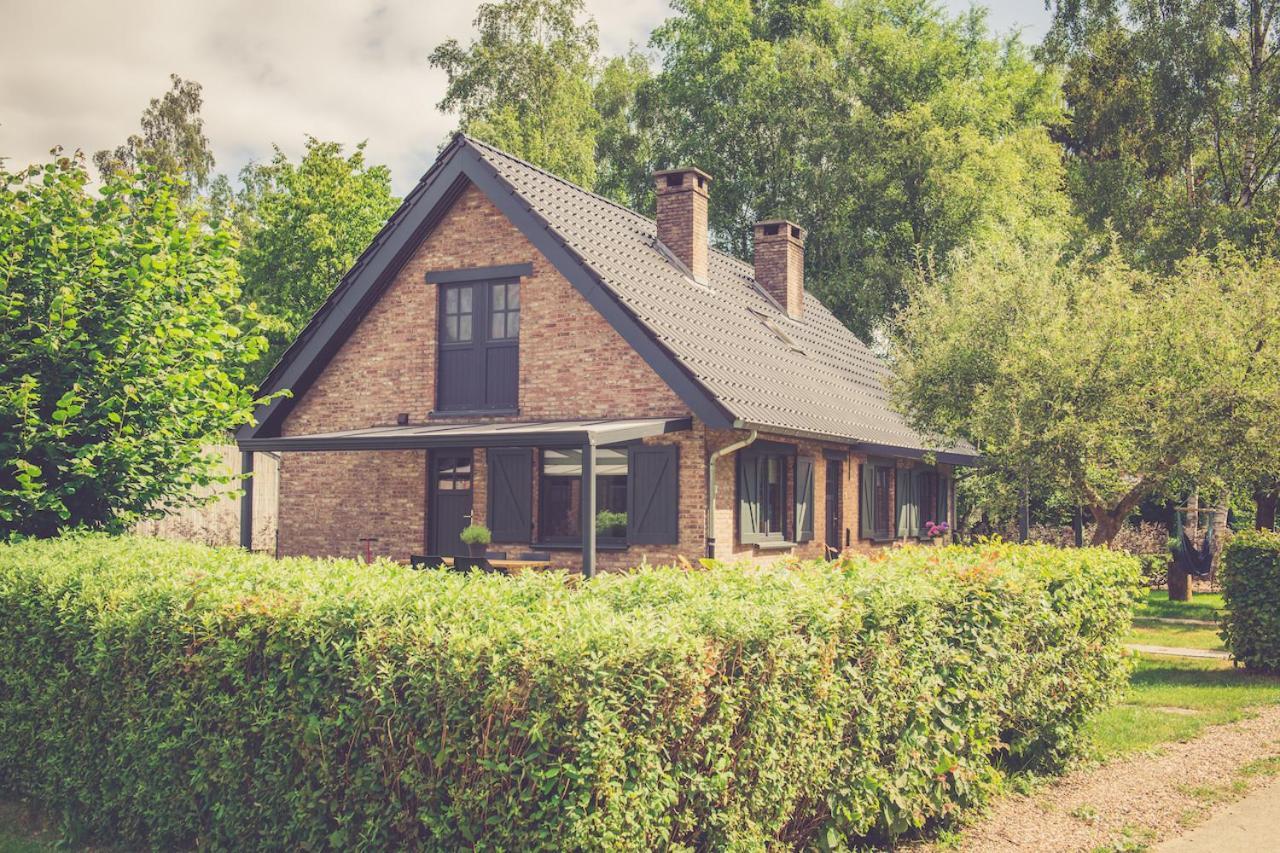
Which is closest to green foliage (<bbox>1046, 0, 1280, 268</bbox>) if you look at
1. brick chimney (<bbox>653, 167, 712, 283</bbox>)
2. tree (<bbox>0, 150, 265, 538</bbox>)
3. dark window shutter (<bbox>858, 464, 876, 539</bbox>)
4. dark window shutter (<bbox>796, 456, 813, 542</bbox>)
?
dark window shutter (<bbox>858, 464, 876, 539</bbox>)

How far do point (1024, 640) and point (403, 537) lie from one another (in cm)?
1178

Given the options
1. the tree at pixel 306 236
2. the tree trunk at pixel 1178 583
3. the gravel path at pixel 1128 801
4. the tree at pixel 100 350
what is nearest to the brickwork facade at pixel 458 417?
the tree at pixel 100 350

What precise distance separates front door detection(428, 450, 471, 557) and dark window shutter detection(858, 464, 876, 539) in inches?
300

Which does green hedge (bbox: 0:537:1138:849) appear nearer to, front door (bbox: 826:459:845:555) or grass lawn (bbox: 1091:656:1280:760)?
grass lawn (bbox: 1091:656:1280:760)

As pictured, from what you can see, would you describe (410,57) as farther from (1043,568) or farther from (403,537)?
(1043,568)

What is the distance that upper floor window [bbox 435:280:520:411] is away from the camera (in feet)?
54.8

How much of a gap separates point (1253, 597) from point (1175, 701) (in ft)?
7.11

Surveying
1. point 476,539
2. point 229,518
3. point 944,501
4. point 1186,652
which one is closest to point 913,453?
point 944,501

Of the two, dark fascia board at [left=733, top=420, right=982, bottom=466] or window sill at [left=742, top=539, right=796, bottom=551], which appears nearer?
dark fascia board at [left=733, top=420, right=982, bottom=466]

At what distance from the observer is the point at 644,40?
43.9 meters

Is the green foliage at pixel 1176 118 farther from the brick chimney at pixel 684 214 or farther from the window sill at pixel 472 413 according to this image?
the window sill at pixel 472 413

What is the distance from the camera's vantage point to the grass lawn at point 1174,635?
1462 centimetres

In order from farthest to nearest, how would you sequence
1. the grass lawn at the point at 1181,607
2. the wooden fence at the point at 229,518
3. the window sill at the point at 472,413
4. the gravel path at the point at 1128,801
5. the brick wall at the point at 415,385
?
the wooden fence at the point at 229,518
the grass lawn at the point at 1181,607
the window sill at the point at 472,413
the brick wall at the point at 415,385
the gravel path at the point at 1128,801

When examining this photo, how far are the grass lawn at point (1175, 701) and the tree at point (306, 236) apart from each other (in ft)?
83.3
